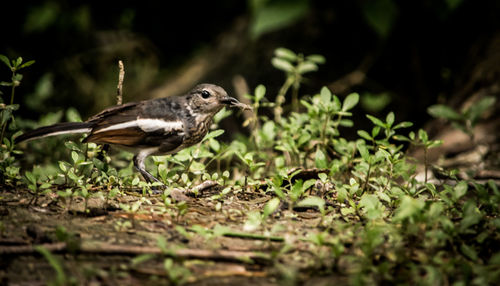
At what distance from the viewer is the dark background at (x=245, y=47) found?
6320 millimetres

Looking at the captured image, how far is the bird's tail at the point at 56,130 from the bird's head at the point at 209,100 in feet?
3.14

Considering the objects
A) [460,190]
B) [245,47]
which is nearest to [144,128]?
[460,190]

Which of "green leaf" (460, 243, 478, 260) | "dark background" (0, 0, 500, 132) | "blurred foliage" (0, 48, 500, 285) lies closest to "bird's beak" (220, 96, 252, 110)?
"blurred foliage" (0, 48, 500, 285)

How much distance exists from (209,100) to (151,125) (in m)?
0.65

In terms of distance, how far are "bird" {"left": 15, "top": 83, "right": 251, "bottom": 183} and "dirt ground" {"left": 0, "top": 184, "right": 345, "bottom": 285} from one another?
27.2 inches

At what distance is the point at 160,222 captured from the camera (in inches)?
113

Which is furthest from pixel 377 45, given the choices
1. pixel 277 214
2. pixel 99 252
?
pixel 99 252

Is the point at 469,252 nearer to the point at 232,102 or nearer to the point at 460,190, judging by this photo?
the point at 460,190

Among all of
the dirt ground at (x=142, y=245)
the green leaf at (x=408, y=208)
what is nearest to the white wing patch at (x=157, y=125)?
the dirt ground at (x=142, y=245)

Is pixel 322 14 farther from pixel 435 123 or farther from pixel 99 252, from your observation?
pixel 99 252

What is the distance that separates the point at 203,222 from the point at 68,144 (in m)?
1.37

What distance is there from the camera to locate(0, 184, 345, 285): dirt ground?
2.21 meters

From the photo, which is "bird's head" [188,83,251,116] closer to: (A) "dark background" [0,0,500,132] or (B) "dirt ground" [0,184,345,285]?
(A) "dark background" [0,0,500,132]

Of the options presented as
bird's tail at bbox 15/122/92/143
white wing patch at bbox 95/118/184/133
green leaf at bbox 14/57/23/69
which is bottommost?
bird's tail at bbox 15/122/92/143
